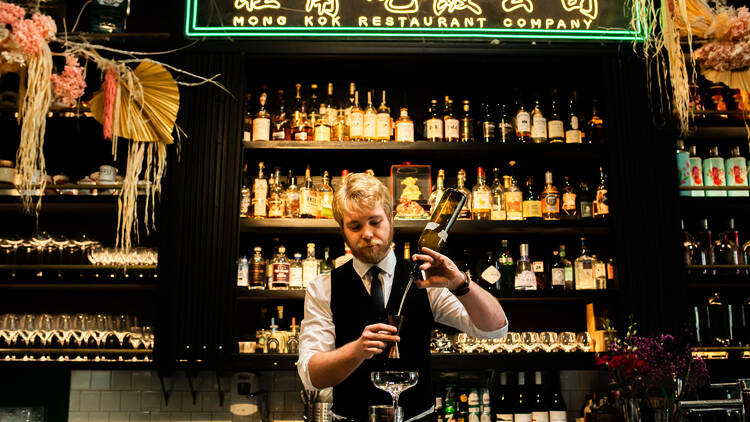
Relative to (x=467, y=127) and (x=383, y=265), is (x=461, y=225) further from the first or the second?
(x=383, y=265)

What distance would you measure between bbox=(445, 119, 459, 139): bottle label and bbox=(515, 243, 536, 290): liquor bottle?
602 millimetres

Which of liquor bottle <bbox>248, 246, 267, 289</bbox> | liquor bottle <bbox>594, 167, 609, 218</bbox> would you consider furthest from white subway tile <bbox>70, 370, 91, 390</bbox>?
liquor bottle <bbox>594, 167, 609, 218</bbox>

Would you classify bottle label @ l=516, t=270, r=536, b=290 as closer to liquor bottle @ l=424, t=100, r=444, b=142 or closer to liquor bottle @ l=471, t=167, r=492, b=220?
liquor bottle @ l=471, t=167, r=492, b=220

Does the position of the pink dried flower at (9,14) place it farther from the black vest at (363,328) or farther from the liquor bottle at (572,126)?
the liquor bottle at (572,126)

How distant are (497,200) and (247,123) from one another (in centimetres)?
125

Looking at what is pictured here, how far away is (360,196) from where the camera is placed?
1.78 metres

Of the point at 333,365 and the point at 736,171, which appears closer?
the point at 333,365

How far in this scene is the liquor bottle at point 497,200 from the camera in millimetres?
3184

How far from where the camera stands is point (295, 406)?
10.8 feet

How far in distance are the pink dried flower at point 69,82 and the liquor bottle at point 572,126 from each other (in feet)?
7.11

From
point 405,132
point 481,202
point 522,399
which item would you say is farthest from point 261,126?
point 522,399

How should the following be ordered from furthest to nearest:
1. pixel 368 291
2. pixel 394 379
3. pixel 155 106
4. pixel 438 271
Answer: pixel 155 106 → pixel 368 291 → pixel 438 271 → pixel 394 379

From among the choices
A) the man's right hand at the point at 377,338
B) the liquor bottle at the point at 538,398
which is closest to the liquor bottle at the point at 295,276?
the liquor bottle at the point at 538,398

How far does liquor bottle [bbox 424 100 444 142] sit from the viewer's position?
10.6 ft
